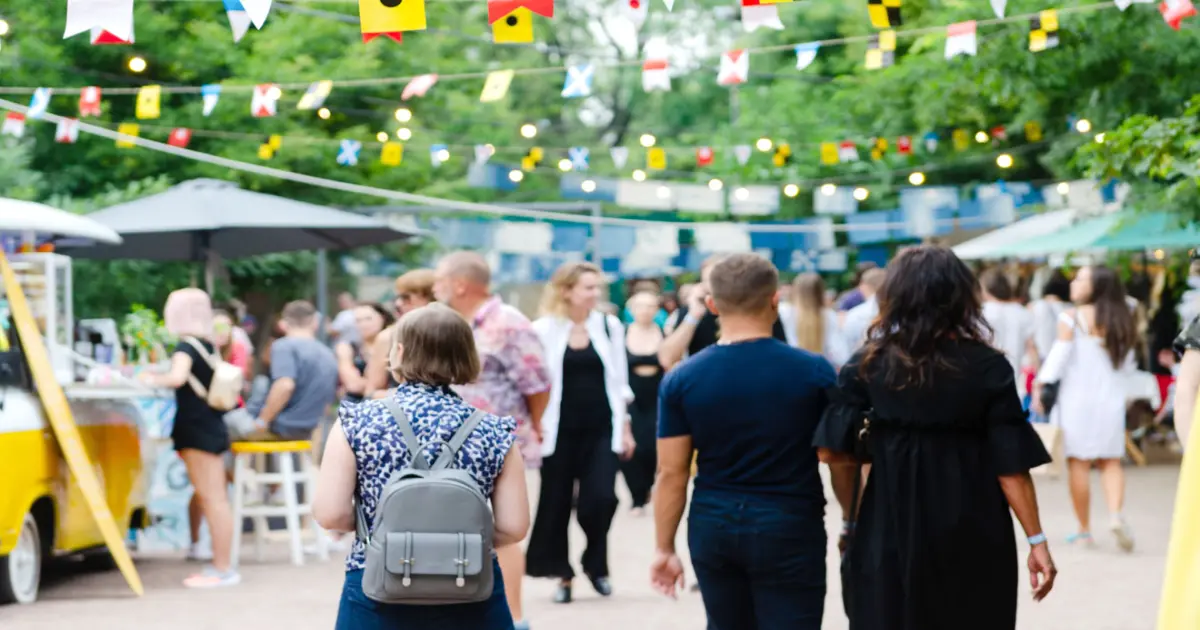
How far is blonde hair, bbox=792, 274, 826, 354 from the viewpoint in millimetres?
13445

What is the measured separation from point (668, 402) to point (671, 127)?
49.6 meters

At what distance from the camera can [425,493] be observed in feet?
15.5

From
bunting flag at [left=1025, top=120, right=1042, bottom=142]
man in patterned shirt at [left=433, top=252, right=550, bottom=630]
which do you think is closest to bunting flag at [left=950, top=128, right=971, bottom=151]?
bunting flag at [left=1025, top=120, right=1042, bottom=142]

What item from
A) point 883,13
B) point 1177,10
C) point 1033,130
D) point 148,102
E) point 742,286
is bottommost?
point 742,286

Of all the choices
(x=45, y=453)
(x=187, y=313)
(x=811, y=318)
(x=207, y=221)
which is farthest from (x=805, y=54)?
(x=45, y=453)

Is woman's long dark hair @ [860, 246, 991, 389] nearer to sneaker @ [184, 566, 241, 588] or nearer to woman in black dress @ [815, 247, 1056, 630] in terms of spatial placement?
woman in black dress @ [815, 247, 1056, 630]

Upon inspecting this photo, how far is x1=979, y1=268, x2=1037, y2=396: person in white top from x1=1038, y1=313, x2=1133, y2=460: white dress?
2971mm

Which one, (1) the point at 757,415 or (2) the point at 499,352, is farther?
(2) the point at 499,352

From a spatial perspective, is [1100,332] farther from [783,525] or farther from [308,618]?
[783,525]

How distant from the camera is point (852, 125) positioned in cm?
2797

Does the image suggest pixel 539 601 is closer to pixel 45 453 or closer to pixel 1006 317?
pixel 45 453

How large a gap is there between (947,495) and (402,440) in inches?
66.5

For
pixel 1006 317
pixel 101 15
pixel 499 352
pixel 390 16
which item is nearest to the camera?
pixel 390 16

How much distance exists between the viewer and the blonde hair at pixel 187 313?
35.4 feet
